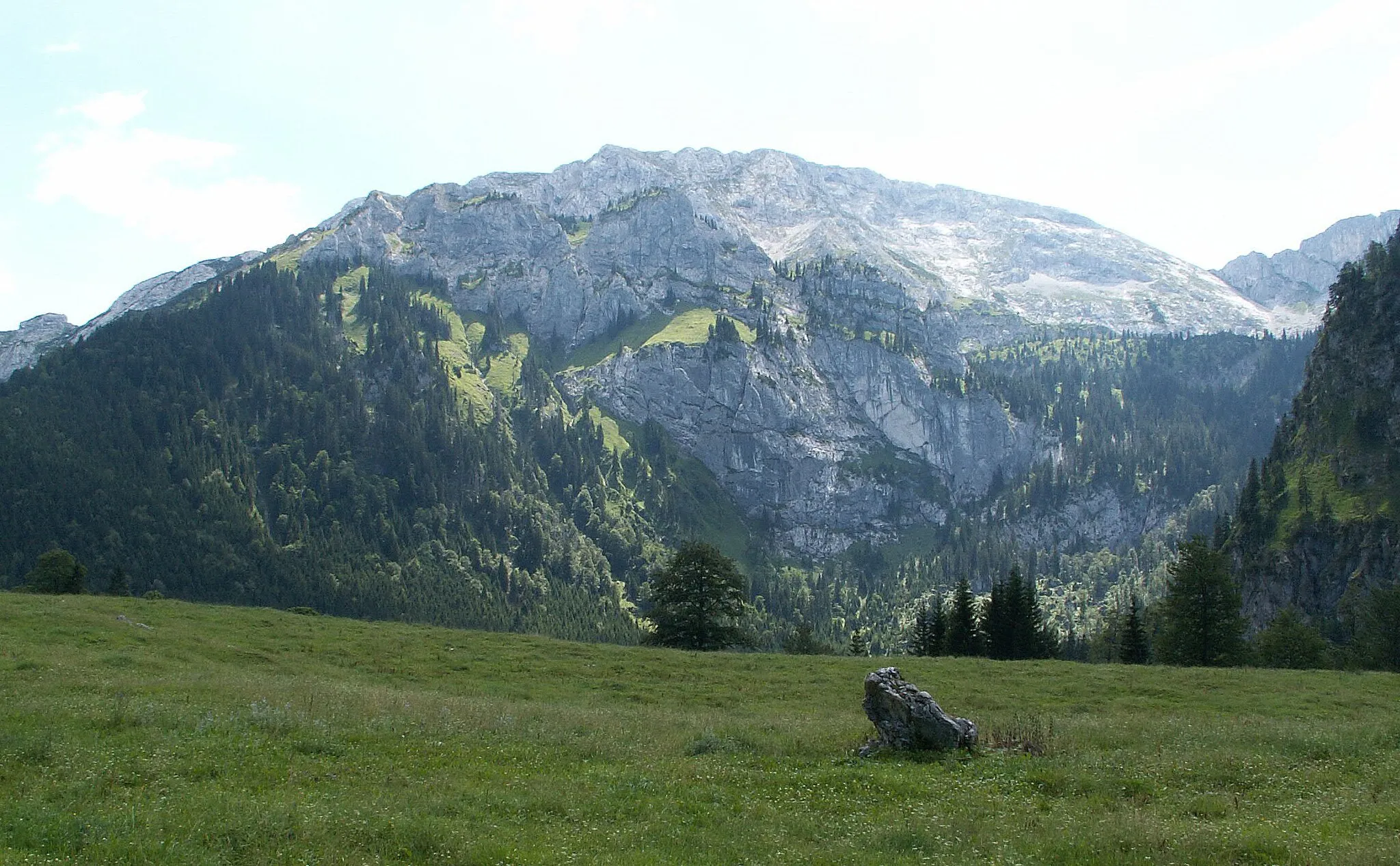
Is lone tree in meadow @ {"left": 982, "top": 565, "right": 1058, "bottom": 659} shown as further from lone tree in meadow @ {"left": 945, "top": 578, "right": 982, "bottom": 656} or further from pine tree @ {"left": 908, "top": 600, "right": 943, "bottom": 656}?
pine tree @ {"left": 908, "top": 600, "right": 943, "bottom": 656}

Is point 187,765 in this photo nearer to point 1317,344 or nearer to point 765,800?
point 765,800

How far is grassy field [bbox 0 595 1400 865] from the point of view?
1417 centimetres

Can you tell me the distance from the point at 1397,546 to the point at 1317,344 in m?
67.0

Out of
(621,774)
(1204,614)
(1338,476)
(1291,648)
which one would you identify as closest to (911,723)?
(621,774)

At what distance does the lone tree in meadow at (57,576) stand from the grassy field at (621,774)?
1783 inches

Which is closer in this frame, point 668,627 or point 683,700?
point 683,700

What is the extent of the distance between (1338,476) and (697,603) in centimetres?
14406

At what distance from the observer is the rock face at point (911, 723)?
75.5 feet

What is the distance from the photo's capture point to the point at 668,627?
73.2 metres

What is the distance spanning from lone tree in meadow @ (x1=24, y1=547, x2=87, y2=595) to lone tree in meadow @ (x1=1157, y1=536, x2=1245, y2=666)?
98.5m

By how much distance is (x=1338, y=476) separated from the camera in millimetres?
150250

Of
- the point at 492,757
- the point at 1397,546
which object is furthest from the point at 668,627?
the point at 1397,546

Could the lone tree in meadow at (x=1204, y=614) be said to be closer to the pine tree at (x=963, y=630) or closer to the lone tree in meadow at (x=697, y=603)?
the pine tree at (x=963, y=630)

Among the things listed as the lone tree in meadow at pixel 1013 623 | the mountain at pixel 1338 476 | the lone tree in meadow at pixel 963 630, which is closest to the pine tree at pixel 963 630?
the lone tree in meadow at pixel 963 630
